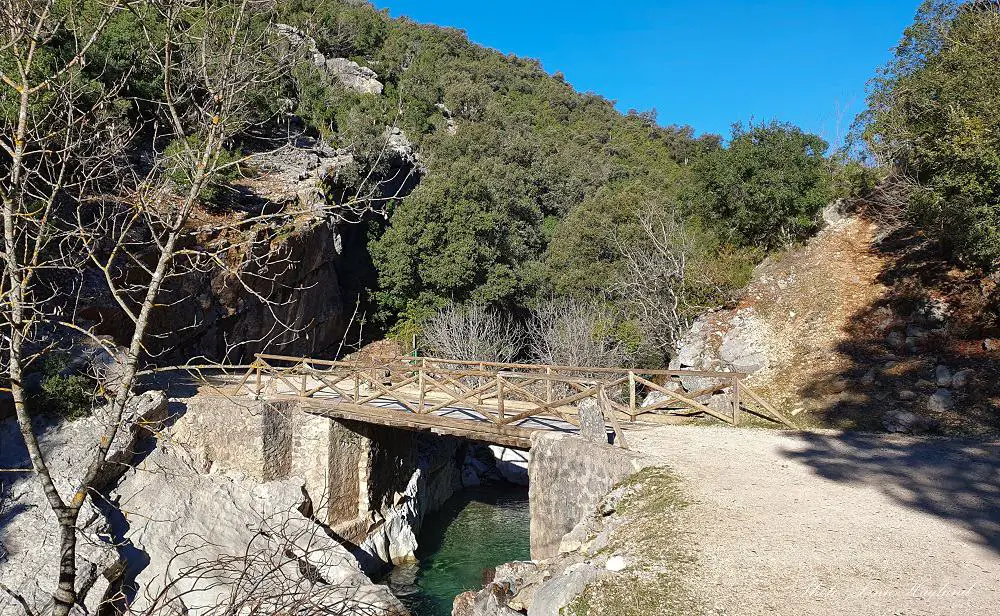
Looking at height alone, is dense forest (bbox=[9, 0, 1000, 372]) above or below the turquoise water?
above

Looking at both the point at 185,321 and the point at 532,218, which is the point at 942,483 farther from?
the point at 532,218

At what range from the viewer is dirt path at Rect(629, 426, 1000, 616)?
472 centimetres

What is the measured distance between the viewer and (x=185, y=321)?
16.2 m

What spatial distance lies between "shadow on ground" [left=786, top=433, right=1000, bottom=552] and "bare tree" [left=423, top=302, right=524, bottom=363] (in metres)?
11.4

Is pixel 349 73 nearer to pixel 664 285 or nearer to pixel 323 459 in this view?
pixel 664 285

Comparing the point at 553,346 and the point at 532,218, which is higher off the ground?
the point at 532,218

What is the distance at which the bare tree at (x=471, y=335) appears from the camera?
63.6 feet

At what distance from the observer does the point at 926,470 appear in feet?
24.7

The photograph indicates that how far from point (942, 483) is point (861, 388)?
19.5 ft

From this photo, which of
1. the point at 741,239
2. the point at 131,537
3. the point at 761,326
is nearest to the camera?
the point at 131,537

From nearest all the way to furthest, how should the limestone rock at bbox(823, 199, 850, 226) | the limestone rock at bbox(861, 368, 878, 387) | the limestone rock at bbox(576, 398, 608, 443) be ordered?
1. the limestone rock at bbox(576, 398, 608, 443)
2. the limestone rock at bbox(861, 368, 878, 387)
3. the limestone rock at bbox(823, 199, 850, 226)

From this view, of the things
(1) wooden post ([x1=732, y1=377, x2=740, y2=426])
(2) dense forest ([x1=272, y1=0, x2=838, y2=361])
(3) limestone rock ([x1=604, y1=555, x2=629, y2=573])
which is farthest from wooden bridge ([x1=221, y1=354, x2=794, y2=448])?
(2) dense forest ([x1=272, y1=0, x2=838, y2=361])

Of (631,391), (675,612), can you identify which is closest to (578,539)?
(675,612)

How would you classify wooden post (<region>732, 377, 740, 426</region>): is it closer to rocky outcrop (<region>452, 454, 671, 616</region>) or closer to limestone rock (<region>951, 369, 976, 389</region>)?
rocky outcrop (<region>452, 454, 671, 616</region>)
